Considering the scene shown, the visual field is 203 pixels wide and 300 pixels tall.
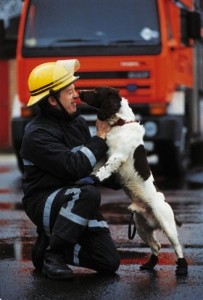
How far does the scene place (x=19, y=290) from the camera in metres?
6.13

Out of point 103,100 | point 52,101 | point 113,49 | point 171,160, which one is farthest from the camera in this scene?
point 171,160

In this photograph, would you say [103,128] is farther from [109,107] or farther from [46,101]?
[46,101]

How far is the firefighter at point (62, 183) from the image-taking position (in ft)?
21.4

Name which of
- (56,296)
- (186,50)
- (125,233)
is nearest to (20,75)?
(186,50)

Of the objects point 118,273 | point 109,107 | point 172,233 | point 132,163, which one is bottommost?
point 118,273

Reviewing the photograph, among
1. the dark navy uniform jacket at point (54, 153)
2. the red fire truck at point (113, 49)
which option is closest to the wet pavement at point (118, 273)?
the dark navy uniform jacket at point (54, 153)

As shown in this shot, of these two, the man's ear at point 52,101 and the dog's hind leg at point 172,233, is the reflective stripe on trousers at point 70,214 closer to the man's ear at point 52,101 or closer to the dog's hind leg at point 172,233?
the dog's hind leg at point 172,233

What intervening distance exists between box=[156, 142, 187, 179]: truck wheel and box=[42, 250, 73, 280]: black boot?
8.53m

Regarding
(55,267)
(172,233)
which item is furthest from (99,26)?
(55,267)

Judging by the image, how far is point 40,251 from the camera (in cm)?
682

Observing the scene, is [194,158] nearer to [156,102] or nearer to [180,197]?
[156,102]

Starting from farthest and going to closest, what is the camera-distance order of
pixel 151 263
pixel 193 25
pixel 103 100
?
pixel 193 25
pixel 151 263
pixel 103 100

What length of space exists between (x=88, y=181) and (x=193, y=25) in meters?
9.59

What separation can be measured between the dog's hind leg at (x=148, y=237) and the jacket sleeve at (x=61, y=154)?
57 centimetres
